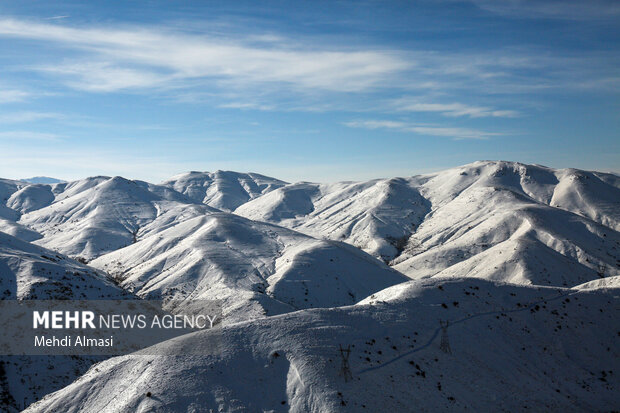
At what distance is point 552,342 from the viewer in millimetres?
36094

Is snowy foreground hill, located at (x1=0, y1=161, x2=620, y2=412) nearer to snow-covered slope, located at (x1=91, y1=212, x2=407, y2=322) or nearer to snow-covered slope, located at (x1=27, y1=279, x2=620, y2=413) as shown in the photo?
snow-covered slope, located at (x1=27, y1=279, x2=620, y2=413)

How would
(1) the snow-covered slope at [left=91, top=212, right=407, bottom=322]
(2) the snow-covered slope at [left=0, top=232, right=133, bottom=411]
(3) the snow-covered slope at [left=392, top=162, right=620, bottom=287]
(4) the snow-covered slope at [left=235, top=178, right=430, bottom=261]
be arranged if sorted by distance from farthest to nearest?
(4) the snow-covered slope at [left=235, top=178, right=430, bottom=261] < (3) the snow-covered slope at [left=392, top=162, right=620, bottom=287] < (1) the snow-covered slope at [left=91, top=212, right=407, bottom=322] < (2) the snow-covered slope at [left=0, top=232, right=133, bottom=411]

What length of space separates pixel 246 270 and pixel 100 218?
85.6m

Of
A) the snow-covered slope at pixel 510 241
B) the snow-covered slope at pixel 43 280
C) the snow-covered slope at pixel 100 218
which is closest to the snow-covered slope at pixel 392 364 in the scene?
the snow-covered slope at pixel 43 280

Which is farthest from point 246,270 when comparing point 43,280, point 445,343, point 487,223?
point 487,223

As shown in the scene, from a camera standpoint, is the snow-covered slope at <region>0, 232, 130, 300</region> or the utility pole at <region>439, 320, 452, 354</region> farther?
→ the snow-covered slope at <region>0, 232, 130, 300</region>

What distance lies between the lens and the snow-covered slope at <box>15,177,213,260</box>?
115588 millimetres

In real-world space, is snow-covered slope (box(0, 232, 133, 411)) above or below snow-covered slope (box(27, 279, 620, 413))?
below

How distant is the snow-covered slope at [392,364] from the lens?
25484mm

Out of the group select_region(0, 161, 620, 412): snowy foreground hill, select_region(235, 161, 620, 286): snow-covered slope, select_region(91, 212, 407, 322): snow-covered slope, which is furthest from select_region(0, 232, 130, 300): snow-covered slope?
select_region(235, 161, 620, 286): snow-covered slope

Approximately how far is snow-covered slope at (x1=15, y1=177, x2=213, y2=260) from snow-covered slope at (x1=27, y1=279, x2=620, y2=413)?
90.0 metres

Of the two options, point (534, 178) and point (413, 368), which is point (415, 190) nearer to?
point (534, 178)

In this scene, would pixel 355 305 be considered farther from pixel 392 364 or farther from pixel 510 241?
pixel 510 241

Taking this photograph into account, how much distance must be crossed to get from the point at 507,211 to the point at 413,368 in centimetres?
10765
